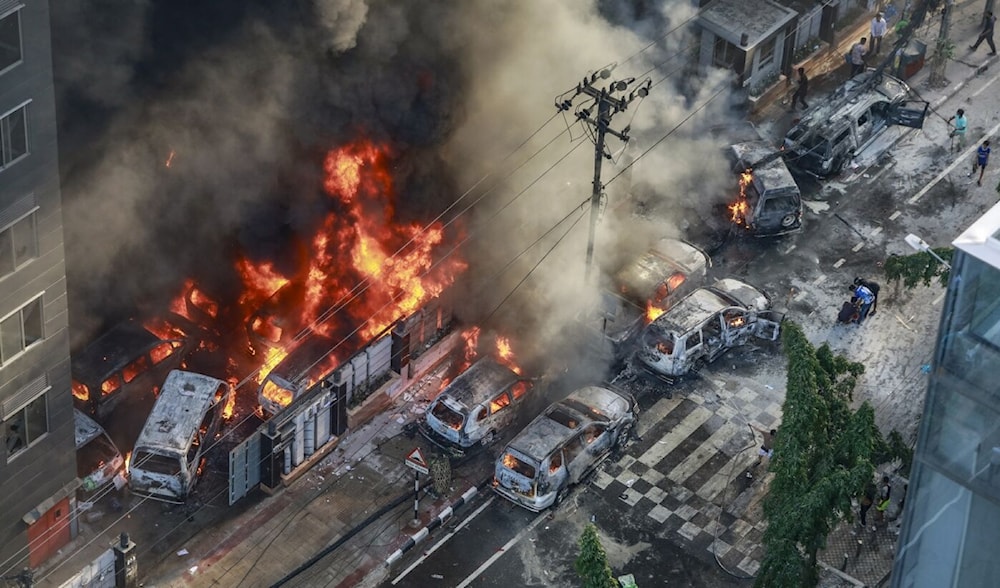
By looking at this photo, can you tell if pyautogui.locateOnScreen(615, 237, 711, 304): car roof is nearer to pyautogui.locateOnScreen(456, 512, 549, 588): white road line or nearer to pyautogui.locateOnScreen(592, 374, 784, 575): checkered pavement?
pyautogui.locateOnScreen(592, 374, 784, 575): checkered pavement

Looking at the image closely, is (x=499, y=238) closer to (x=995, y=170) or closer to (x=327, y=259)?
(x=327, y=259)

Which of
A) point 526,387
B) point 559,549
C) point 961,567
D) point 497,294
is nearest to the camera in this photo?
point 961,567

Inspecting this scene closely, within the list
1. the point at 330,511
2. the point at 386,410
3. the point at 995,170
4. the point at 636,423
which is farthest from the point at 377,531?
the point at 995,170

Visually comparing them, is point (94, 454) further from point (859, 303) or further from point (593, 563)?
point (859, 303)

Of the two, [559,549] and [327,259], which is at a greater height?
[327,259]

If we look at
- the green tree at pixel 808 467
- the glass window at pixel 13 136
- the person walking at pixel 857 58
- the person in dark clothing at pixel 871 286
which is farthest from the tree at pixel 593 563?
the person walking at pixel 857 58

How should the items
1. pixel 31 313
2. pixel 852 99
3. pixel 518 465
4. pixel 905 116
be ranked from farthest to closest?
1. pixel 852 99
2. pixel 905 116
3. pixel 518 465
4. pixel 31 313

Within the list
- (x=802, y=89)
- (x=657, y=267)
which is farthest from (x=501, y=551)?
(x=802, y=89)
